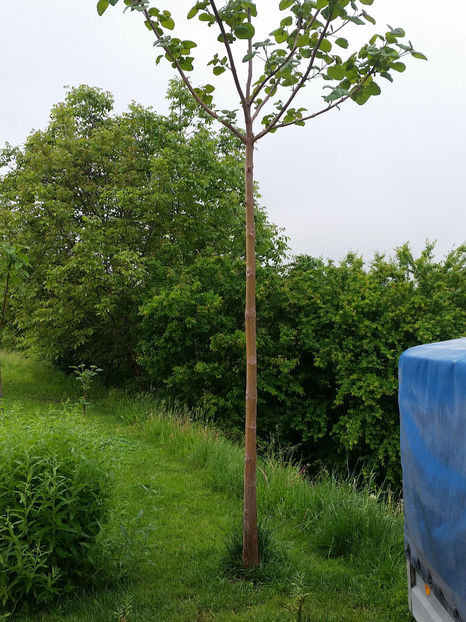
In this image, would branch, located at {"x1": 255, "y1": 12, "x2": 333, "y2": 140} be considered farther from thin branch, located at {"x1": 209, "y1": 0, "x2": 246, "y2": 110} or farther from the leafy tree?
the leafy tree

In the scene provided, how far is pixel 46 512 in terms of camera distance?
3.45 m

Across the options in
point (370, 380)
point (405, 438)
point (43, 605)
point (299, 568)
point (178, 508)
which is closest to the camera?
point (405, 438)

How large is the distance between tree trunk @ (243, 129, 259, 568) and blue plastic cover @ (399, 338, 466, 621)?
120 centimetres

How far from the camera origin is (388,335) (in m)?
15.6

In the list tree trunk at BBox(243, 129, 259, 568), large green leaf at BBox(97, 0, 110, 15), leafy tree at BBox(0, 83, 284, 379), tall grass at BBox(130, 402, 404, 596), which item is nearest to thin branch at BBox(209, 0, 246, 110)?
tree trunk at BBox(243, 129, 259, 568)

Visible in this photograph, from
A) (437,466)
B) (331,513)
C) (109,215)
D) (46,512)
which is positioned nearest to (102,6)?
(46,512)

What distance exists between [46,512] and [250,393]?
1.66 meters

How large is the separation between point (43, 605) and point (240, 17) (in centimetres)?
441

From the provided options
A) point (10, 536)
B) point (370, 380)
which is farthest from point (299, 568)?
point (370, 380)

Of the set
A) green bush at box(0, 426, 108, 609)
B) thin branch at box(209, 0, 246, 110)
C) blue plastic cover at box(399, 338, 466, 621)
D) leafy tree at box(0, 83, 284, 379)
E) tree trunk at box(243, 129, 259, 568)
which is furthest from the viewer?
leafy tree at box(0, 83, 284, 379)

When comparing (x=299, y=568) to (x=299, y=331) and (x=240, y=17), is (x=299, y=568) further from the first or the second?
(x=299, y=331)

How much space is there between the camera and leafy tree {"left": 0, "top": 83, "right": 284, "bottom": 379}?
16.0 m

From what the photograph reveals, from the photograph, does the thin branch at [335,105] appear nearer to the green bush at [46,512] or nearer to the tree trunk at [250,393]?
the tree trunk at [250,393]

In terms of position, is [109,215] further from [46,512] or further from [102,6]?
[46,512]
